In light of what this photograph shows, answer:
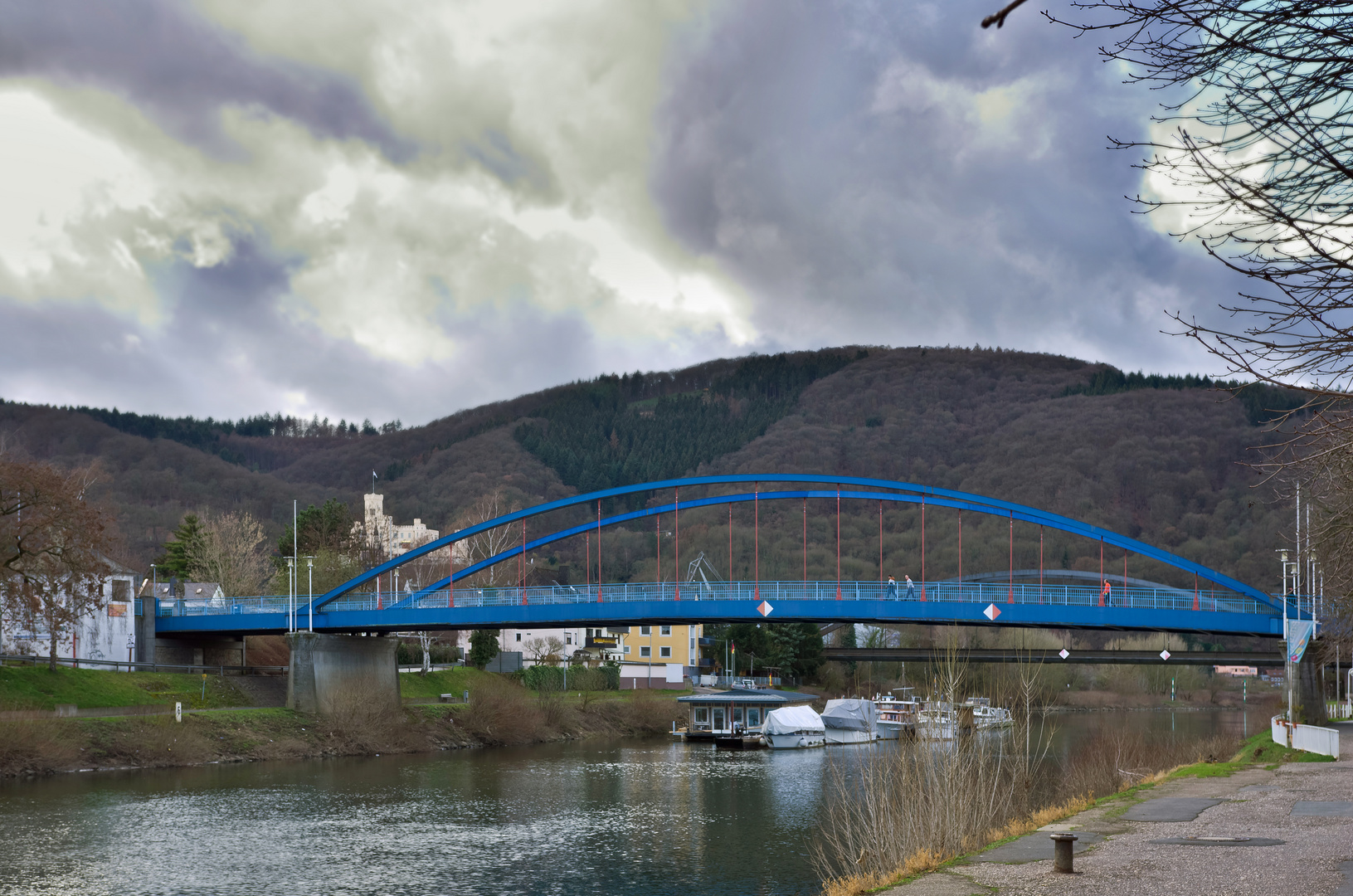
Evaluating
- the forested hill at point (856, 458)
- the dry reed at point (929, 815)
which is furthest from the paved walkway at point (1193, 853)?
the forested hill at point (856, 458)

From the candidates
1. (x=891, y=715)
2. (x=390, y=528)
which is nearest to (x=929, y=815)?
(x=891, y=715)

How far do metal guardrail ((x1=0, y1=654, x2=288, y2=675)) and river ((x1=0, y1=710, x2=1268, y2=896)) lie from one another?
11911mm

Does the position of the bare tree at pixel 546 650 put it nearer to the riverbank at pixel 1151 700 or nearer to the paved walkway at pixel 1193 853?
the riverbank at pixel 1151 700

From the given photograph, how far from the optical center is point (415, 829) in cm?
3447

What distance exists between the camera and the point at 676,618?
5625 cm

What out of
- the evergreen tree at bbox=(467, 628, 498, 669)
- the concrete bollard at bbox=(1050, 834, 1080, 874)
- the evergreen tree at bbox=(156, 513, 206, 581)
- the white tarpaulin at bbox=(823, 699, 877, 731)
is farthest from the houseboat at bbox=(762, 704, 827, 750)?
the concrete bollard at bbox=(1050, 834, 1080, 874)

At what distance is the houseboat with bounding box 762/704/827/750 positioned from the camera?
7012 cm

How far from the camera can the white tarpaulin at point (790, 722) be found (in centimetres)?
7044

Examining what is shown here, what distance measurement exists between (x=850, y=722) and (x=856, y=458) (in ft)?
320

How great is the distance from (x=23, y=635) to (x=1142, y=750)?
2068 inches

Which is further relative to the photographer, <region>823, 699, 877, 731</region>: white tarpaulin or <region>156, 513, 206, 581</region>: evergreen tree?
<region>156, 513, 206, 581</region>: evergreen tree

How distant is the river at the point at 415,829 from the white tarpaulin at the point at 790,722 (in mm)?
15393

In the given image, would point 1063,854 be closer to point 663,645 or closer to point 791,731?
point 791,731

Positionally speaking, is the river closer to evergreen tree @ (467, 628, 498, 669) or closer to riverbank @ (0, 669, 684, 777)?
riverbank @ (0, 669, 684, 777)
